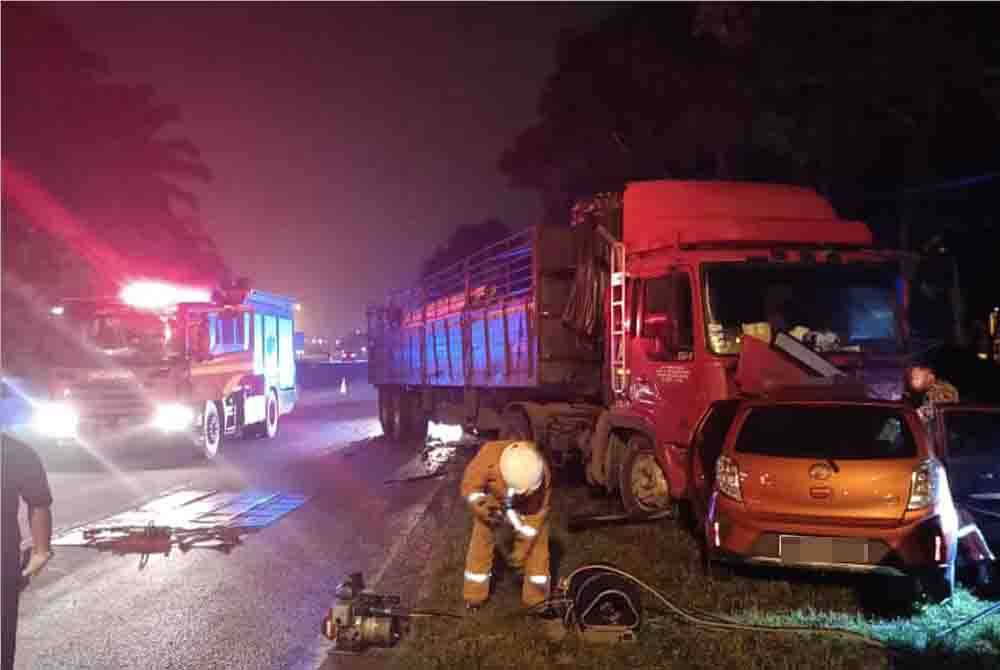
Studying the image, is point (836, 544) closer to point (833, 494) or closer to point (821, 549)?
point (821, 549)

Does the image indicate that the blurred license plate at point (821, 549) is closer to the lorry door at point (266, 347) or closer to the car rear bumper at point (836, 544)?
the car rear bumper at point (836, 544)

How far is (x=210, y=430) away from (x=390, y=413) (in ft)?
17.0

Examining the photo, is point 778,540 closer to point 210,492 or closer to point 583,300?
point 583,300

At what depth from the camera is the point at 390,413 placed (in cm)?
2141

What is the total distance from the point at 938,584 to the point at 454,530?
448cm

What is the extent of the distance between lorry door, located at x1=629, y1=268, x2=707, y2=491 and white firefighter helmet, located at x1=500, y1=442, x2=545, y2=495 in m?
2.70

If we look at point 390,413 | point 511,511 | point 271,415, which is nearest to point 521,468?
point 511,511

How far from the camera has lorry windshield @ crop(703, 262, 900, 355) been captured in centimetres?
885

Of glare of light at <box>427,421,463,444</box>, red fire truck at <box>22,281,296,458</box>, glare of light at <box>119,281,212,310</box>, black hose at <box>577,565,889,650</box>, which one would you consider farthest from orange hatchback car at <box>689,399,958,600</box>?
glare of light at <box>427,421,463,444</box>

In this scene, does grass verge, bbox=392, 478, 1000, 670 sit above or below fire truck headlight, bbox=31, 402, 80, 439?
below

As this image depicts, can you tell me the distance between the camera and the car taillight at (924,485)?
6.73 m

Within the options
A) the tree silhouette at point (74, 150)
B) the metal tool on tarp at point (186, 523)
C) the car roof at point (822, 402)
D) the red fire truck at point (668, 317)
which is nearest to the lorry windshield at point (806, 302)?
Answer: the red fire truck at point (668, 317)

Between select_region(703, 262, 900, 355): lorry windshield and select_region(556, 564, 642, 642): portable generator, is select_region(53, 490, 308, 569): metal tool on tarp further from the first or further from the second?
select_region(703, 262, 900, 355): lorry windshield

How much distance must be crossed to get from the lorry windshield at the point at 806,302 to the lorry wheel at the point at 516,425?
3986 mm
